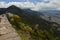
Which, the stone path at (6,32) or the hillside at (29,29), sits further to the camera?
the hillside at (29,29)

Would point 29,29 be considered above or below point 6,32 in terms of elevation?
below

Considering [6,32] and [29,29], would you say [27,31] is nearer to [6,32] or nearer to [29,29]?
[29,29]

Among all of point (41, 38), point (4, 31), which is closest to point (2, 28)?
point (4, 31)

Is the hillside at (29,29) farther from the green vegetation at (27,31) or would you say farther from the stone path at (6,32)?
the stone path at (6,32)

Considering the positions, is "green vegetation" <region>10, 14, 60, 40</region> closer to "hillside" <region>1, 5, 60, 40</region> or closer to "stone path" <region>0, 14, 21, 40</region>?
"hillside" <region>1, 5, 60, 40</region>

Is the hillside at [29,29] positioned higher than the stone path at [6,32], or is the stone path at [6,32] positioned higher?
the stone path at [6,32]

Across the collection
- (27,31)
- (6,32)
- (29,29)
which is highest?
(6,32)

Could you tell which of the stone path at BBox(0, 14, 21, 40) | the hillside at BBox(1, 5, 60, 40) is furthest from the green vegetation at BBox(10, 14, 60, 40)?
the stone path at BBox(0, 14, 21, 40)

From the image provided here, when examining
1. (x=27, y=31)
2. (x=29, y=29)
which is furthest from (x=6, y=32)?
(x=29, y=29)

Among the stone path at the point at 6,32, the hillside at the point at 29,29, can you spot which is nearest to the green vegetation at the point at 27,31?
the hillside at the point at 29,29

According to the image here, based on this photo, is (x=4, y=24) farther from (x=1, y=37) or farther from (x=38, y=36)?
(x=38, y=36)

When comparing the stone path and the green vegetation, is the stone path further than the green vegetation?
No

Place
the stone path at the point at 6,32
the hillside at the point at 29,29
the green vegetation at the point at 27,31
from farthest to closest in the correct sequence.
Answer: the hillside at the point at 29,29
the green vegetation at the point at 27,31
the stone path at the point at 6,32

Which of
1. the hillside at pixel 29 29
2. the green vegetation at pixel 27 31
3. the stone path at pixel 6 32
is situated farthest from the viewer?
the hillside at pixel 29 29
